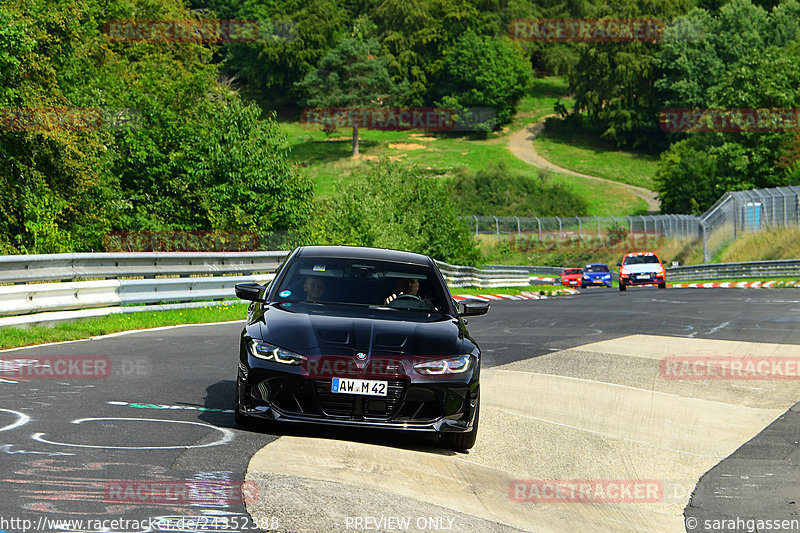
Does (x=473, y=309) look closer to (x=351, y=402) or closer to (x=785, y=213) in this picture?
(x=351, y=402)

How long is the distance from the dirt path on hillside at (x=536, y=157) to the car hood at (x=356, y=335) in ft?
276

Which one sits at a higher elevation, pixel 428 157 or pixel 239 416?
pixel 239 416

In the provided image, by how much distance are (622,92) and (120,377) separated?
117994 mm

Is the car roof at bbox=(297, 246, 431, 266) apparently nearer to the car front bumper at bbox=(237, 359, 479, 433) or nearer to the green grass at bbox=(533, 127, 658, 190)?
the car front bumper at bbox=(237, 359, 479, 433)

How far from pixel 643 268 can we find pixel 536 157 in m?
75.5

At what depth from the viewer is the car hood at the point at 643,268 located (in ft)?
139

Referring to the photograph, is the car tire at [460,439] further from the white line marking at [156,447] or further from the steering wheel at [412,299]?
the white line marking at [156,447]

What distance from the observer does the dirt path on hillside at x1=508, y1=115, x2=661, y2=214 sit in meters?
97.0

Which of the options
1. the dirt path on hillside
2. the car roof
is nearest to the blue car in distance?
the dirt path on hillside

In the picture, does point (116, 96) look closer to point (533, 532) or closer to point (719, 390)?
point (719, 390)

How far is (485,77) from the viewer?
5128 inches

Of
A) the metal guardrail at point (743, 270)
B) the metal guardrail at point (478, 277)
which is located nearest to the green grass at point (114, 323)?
the metal guardrail at point (478, 277)

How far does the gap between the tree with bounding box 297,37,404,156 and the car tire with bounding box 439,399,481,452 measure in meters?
112

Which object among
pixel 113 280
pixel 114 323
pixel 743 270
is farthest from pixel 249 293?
pixel 743 270
